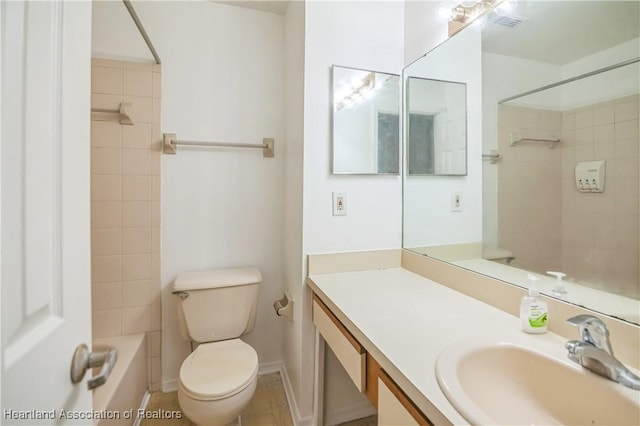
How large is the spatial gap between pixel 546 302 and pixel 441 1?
4.43 ft

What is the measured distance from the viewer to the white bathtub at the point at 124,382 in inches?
47.0

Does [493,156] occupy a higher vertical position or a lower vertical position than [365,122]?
lower

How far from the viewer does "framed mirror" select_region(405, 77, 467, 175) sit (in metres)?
1.39

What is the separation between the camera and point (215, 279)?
63.5 inches

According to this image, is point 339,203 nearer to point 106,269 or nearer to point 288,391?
point 288,391

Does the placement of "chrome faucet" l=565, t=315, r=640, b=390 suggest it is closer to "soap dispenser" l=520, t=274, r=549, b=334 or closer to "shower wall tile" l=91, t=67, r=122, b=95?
"soap dispenser" l=520, t=274, r=549, b=334

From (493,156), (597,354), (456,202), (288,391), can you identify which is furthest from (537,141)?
(288,391)

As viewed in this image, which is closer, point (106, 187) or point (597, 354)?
point (597, 354)

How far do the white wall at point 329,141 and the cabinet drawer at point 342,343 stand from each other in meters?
0.16

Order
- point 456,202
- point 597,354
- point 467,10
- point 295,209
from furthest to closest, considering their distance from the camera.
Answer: point 295,209 < point 456,202 < point 467,10 < point 597,354

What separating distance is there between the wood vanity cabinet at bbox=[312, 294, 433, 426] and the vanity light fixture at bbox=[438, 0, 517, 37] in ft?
4.46

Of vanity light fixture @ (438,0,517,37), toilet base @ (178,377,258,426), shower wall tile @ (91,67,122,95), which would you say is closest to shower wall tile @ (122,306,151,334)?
toilet base @ (178,377,258,426)

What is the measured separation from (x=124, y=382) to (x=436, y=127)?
198 centimetres

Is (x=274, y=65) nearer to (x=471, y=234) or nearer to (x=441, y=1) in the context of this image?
(x=441, y=1)
